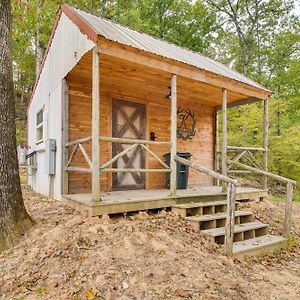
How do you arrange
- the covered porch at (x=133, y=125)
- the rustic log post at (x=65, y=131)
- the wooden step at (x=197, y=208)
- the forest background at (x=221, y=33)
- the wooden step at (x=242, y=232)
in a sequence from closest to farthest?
the wooden step at (x=242, y=232)
the covered porch at (x=133, y=125)
the wooden step at (x=197, y=208)
the rustic log post at (x=65, y=131)
the forest background at (x=221, y=33)

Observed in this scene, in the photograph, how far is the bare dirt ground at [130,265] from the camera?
3.06 metres

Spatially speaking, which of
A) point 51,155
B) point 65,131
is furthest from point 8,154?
point 51,155

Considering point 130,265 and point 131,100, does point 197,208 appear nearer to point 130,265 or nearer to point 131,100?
point 130,265

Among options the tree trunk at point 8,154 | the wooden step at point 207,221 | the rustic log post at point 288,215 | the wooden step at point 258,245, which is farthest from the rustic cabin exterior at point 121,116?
the rustic log post at point 288,215

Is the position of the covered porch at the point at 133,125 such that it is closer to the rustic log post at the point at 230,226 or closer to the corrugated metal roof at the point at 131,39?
the corrugated metal roof at the point at 131,39

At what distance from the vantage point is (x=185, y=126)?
27.6ft

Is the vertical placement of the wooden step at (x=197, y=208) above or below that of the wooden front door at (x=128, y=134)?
below

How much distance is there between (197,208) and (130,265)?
2.18 metres

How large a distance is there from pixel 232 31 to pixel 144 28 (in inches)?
307

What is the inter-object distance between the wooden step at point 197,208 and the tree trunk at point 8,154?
97.7 inches

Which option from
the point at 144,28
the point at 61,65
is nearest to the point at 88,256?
the point at 61,65

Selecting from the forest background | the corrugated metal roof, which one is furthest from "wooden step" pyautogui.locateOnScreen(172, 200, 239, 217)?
the forest background

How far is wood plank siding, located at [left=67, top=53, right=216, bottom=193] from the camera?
5988 mm

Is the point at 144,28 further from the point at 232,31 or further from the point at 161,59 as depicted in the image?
the point at 161,59
